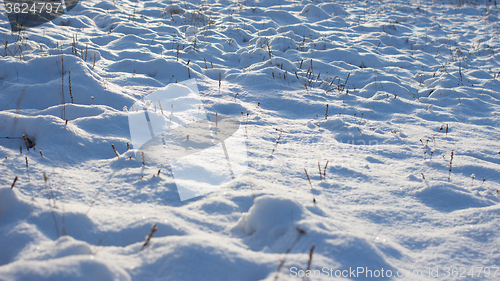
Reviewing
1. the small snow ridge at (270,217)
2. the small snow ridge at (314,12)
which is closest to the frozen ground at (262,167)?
the small snow ridge at (270,217)

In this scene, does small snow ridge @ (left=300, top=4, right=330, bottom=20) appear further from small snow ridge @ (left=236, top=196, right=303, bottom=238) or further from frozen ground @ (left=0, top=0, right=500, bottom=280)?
small snow ridge @ (left=236, top=196, right=303, bottom=238)

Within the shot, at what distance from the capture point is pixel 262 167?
2215mm

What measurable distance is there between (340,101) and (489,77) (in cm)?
285

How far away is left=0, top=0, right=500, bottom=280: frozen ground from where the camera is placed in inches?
53.9

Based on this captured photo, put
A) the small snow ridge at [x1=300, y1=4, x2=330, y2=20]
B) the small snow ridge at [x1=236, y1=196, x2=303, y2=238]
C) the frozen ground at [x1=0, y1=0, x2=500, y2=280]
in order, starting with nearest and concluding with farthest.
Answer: the frozen ground at [x1=0, y1=0, x2=500, y2=280]
the small snow ridge at [x1=236, y1=196, x2=303, y2=238]
the small snow ridge at [x1=300, y1=4, x2=330, y2=20]

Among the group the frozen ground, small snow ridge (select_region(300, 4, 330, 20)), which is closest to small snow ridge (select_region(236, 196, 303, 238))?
the frozen ground

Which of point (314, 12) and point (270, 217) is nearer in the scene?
point (270, 217)

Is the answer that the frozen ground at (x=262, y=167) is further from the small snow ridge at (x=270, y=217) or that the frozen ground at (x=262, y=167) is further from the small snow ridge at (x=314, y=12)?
the small snow ridge at (x=314, y=12)

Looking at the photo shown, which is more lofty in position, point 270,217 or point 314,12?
point 314,12

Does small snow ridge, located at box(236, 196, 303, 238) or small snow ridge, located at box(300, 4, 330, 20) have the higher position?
small snow ridge, located at box(300, 4, 330, 20)

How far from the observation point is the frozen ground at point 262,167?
1.37 metres

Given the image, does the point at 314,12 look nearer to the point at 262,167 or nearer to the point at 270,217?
the point at 262,167

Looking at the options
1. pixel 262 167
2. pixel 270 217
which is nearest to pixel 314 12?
pixel 262 167

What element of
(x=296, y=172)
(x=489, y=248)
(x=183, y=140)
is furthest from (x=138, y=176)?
(x=489, y=248)
